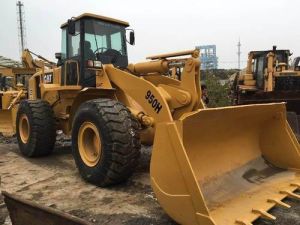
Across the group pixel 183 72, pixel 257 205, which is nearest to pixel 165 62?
pixel 183 72

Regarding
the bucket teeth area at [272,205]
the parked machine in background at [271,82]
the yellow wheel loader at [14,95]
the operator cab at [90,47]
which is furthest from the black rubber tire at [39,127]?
the parked machine in background at [271,82]

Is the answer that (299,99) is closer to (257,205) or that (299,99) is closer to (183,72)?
(183,72)

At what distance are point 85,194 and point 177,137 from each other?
1.81 m

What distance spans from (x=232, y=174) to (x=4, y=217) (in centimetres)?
261

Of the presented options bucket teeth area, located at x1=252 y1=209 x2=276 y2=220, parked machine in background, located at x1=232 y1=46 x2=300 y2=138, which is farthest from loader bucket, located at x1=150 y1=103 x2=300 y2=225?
parked machine in background, located at x1=232 y1=46 x2=300 y2=138

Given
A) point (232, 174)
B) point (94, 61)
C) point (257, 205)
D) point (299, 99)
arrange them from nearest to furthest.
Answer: point (257, 205)
point (232, 174)
point (94, 61)
point (299, 99)

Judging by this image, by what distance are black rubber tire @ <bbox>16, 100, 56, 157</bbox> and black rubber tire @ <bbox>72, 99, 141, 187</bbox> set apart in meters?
2.05

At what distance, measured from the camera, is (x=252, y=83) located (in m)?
14.4

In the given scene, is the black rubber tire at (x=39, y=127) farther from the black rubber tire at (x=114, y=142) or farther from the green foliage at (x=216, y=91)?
the green foliage at (x=216, y=91)

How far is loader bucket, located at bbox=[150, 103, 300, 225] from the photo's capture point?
11.7 feet

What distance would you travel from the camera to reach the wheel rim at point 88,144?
5.40m

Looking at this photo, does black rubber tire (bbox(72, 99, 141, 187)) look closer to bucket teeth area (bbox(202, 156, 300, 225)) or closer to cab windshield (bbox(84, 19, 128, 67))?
bucket teeth area (bbox(202, 156, 300, 225))


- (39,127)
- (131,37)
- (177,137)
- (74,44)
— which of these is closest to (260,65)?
(131,37)

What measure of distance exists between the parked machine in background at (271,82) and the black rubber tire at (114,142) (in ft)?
13.2
